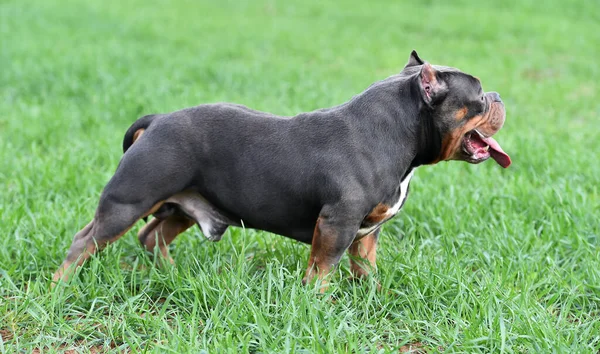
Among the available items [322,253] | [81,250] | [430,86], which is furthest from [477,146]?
[81,250]

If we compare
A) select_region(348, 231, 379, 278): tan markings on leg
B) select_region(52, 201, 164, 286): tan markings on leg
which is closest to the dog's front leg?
select_region(348, 231, 379, 278): tan markings on leg

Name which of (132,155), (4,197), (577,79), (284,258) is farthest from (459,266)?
(577,79)

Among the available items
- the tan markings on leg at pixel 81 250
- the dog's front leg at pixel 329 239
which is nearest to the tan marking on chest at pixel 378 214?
the dog's front leg at pixel 329 239

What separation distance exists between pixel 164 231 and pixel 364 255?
1.24 meters

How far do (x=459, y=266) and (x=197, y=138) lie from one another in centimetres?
159

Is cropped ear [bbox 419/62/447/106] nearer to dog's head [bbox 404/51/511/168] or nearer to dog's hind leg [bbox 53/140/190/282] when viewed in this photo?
dog's head [bbox 404/51/511/168]

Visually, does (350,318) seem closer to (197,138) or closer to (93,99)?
(197,138)

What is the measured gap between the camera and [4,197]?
210 inches

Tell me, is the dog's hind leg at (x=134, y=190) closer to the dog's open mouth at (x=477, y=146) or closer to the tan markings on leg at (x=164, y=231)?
the tan markings on leg at (x=164, y=231)

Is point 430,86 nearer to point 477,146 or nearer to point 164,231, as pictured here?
point 477,146

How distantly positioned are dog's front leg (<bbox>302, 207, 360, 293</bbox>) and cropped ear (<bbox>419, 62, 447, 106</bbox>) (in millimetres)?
701

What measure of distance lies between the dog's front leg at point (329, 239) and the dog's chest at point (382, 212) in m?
0.14

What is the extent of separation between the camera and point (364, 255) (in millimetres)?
4062

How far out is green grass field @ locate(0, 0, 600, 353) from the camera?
11.2ft
